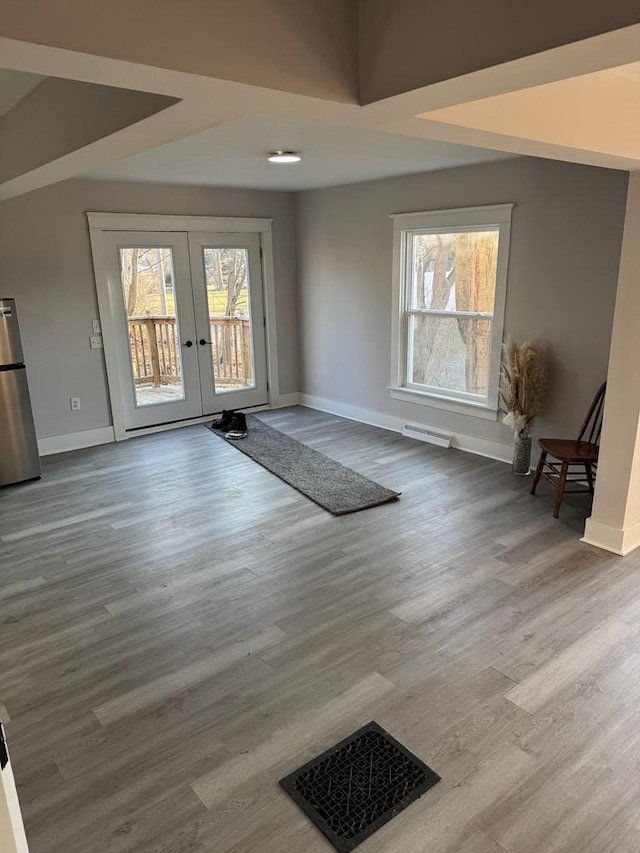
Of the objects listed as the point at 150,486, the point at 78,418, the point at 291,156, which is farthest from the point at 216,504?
the point at 291,156

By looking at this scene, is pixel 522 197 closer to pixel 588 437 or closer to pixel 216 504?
pixel 588 437

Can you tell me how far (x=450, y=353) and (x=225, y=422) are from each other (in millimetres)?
2378

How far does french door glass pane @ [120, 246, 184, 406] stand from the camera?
5621 mm

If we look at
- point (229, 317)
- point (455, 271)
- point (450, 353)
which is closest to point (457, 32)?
point (455, 271)

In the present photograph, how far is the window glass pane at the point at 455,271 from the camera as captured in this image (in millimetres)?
4762

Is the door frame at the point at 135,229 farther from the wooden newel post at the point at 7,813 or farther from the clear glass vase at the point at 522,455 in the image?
the wooden newel post at the point at 7,813

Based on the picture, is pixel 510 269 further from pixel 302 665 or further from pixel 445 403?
pixel 302 665

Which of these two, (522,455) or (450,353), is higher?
(450,353)

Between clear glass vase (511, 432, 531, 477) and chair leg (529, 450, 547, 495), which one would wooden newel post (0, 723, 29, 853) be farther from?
clear glass vase (511, 432, 531, 477)

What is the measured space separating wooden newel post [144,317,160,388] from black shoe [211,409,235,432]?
737mm

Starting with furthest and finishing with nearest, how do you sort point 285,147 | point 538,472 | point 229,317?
point 229,317
point 538,472
point 285,147

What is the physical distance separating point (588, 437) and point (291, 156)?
2.90 m

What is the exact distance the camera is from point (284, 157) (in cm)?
396

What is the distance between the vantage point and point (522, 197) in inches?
171
